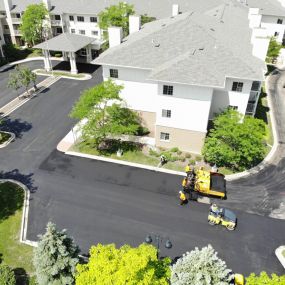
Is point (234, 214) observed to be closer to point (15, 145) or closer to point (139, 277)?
point (139, 277)

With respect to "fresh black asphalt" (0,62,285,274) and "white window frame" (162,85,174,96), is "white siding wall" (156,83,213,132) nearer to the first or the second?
"white window frame" (162,85,174,96)

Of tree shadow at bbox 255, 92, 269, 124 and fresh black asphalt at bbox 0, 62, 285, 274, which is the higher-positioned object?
tree shadow at bbox 255, 92, 269, 124

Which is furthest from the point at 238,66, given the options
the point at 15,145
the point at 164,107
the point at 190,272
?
the point at 15,145

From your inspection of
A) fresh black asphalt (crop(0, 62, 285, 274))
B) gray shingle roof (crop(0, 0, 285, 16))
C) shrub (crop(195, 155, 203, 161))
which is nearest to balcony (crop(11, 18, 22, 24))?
gray shingle roof (crop(0, 0, 285, 16))

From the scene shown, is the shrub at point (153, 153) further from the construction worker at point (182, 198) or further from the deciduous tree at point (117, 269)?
the deciduous tree at point (117, 269)

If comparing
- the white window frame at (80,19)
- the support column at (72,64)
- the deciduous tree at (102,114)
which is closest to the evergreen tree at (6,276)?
the deciduous tree at (102,114)
